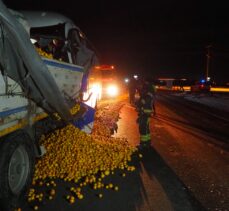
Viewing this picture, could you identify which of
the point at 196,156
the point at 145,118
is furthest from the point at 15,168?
the point at 196,156

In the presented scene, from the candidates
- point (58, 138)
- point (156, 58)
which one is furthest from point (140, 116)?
point (156, 58)

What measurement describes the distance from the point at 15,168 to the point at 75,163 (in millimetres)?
1610

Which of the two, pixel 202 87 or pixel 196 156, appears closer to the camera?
pixel 196 156

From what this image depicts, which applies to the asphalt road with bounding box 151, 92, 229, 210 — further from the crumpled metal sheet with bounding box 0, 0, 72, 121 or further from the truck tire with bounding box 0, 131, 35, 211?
the crumpled metal sheet with bounding box 0, 0, 72, 121

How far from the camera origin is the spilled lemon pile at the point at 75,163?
5782 mm

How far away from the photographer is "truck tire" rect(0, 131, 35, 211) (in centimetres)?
461

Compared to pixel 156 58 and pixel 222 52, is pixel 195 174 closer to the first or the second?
pixel 222 52

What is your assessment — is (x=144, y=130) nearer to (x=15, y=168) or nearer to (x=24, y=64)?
(x=15, y=168)

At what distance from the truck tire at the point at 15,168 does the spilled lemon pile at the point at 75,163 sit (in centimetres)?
Answer: 27

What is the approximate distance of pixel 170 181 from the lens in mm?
6273

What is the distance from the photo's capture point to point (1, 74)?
15.0ft

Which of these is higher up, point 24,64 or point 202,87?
point 24,64

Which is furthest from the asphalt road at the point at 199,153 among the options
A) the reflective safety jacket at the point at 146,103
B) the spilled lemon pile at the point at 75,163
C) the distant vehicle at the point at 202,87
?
the distant vehicle at the point at 202,87

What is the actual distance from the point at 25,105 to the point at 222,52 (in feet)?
235
